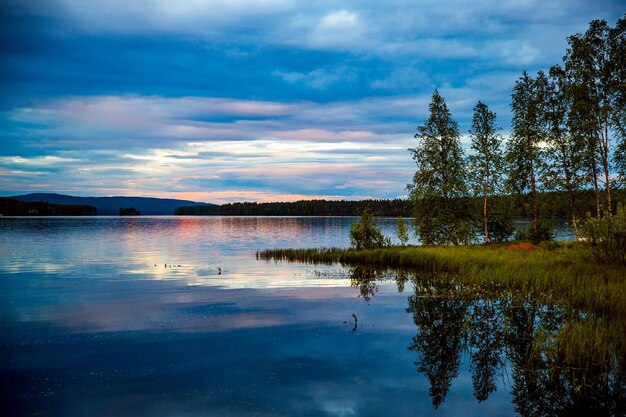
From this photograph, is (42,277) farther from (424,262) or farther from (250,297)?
(424,262)

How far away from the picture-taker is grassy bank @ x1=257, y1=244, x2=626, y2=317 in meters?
20.9

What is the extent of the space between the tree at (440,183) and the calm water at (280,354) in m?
22.2

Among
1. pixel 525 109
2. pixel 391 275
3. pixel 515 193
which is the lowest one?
pixel 391 275

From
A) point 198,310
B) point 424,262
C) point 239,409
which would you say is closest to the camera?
point 239,409

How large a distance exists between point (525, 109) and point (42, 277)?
4914 centimetres

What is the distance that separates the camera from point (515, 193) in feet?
171

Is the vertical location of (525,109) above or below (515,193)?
above

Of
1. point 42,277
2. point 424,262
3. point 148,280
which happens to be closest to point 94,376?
point 148,280

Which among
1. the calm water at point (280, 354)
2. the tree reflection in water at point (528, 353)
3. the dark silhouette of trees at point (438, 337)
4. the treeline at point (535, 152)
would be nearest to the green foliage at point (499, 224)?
the treeline at point (535, 152)

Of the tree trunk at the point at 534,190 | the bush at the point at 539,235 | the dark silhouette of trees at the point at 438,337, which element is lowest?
the dark silhouette of trees at the point at 438,337

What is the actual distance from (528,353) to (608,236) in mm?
14753

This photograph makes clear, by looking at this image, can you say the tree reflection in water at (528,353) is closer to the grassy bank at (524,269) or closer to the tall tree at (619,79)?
the grassy bank at (524,269)

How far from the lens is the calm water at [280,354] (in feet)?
39.6

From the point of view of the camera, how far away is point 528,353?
15820 millimetres
